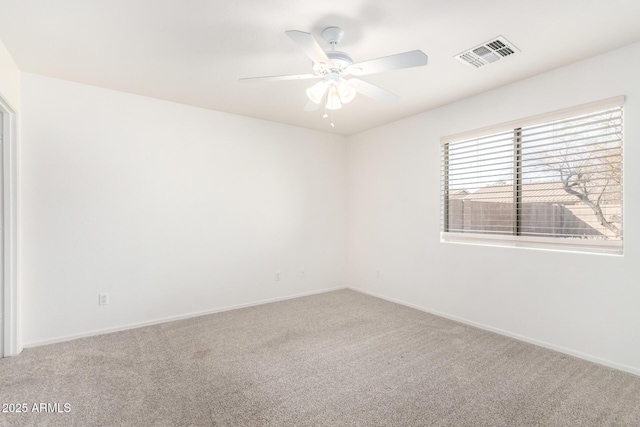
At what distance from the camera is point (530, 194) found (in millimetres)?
3139

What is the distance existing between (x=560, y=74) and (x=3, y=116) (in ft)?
16.0

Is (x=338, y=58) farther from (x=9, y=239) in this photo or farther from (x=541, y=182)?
(x=9, y=239)

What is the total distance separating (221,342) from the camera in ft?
9.89

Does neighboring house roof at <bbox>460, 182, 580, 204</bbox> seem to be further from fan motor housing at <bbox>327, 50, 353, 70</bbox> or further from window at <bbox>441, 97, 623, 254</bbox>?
fan motor housing at <bbox>327, 50, 353, 70</bbox>

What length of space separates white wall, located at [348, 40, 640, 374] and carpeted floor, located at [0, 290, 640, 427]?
0.26 meters

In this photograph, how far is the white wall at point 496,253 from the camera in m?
2.47

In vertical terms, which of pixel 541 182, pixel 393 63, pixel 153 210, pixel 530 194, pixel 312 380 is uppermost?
pixel 393 63

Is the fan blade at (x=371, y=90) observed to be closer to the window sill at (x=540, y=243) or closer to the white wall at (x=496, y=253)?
the white wall at (x=496, y=253)

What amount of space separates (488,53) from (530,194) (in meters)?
1.46

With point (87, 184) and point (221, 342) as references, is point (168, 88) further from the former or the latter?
point (221, 342)

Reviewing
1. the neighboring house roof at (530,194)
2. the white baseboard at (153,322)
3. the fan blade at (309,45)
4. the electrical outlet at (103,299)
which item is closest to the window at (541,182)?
the neighboring house roof at (530,194)

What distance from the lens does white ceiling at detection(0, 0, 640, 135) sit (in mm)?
1977

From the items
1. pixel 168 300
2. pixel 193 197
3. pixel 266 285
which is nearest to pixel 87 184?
pixel 193 197

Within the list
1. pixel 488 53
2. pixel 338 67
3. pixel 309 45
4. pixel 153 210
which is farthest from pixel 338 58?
pixel 153 210
